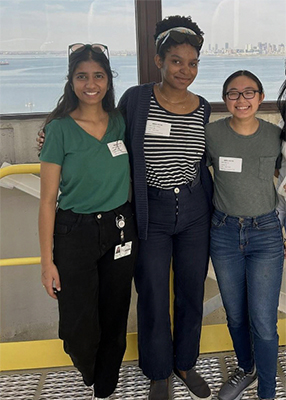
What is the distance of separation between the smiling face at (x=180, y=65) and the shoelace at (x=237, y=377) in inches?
58.2

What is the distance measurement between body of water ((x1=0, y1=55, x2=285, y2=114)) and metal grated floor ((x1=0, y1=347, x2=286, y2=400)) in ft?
5.38

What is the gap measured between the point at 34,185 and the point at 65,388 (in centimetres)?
118

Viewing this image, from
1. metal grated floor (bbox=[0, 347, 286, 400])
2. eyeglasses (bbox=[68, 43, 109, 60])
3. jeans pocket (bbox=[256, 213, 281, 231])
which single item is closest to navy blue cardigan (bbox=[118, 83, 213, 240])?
eyeglasses (bbox=[68, 43, 109, 60])

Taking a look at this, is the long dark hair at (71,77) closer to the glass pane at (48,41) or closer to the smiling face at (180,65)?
the smiling face at (180,65)

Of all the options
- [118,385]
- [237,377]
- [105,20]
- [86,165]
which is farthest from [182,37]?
[118,385]

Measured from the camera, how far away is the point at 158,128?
1641mm

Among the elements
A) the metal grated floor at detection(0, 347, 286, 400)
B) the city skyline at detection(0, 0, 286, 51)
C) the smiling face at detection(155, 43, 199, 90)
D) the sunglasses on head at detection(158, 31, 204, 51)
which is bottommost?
the metal grated floor at detection(0, 347, 286, 400)

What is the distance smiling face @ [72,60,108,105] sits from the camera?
1.53 m

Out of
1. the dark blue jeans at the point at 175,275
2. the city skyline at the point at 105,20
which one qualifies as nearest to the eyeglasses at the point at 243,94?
the dark blue jeans at the point at 175,275

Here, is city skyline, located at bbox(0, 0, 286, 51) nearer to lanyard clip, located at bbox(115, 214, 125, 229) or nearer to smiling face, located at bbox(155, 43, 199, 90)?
smiling face, located at bbox(155, 43, 199, 90)

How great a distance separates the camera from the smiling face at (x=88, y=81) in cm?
153

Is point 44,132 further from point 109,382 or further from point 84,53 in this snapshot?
point 109,382

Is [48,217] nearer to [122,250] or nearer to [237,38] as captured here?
[122,250]

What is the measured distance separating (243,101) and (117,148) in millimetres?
574
